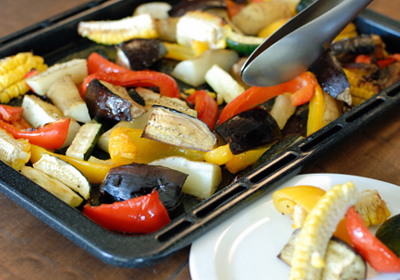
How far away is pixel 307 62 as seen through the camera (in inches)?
82.5

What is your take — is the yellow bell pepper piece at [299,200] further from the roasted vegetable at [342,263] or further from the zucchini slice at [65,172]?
the zucchini slice at [65,172]

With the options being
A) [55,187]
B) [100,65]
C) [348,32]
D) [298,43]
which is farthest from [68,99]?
[348,32]

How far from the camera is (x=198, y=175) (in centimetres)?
171

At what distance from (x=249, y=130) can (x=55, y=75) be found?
1.14 m

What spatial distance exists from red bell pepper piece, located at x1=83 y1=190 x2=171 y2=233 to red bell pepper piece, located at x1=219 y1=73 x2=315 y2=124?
78 cm

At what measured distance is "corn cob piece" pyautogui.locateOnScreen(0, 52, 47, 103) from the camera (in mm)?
2295

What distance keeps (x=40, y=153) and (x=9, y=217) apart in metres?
0.33

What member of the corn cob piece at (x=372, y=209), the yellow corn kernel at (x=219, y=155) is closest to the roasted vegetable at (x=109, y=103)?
the yellow corn kernel at (x=219, y=155)

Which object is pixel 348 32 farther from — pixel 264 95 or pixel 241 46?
pixel 264 95

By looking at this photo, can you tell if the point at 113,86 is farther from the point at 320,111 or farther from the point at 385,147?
the point at 385,147

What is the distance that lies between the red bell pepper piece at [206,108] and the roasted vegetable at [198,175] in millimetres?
455

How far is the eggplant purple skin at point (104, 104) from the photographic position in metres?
2.00

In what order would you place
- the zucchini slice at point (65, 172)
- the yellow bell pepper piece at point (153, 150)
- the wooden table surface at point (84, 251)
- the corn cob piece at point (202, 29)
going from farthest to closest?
the corn cob piece at point (202, 29) → the yellow bell pepper piece at point (153, 150) → the zucchini slice at point (65, 172) → the wooden table surface at point (84, 251)

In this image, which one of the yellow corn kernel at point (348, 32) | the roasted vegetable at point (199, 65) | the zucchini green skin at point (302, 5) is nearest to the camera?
the roasted vegetable at point (199, 65)
